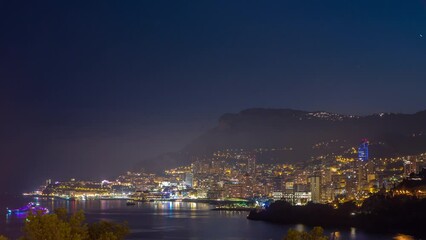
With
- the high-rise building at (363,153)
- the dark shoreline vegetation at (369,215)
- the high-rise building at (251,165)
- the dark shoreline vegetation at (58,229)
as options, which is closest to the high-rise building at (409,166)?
the high-rise building at (363,153)

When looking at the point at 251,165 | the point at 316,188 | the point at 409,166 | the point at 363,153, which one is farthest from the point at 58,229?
the point at 251,165

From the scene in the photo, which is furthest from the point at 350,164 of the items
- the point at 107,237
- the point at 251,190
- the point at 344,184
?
the point at 107,237

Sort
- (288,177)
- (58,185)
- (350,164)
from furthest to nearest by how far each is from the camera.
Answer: (58,185)
(288,177)
(350,164)

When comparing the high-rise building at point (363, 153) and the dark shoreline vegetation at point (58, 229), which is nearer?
the dark shoreline vegetation at point (58, 229)

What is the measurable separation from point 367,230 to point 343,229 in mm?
1435

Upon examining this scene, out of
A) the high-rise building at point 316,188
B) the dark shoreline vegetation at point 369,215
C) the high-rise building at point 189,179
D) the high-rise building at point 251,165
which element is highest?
the high-rise building at point 251,165

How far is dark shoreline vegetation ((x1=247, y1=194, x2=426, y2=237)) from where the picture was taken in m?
30.5

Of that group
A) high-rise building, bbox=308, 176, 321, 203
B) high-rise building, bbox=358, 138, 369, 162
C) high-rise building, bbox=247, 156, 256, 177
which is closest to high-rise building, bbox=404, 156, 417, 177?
high-rise building, bbox=358, 138, 369, 162

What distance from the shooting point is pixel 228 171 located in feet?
304

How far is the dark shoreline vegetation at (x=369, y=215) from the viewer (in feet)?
100

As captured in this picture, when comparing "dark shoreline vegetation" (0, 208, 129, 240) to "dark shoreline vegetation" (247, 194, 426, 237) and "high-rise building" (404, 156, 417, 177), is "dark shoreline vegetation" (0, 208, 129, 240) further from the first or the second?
"high-rise building" (404, 156, 417, 177)

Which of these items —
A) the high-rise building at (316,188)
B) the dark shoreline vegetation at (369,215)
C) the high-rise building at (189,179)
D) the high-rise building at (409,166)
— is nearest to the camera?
the dark shoreline vegetation at (369,215)

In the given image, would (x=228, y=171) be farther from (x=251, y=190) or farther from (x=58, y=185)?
(x=58, y=185)

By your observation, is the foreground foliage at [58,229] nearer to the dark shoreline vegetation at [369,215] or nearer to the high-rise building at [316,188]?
the dark shoreline vegetation at [369,215]
